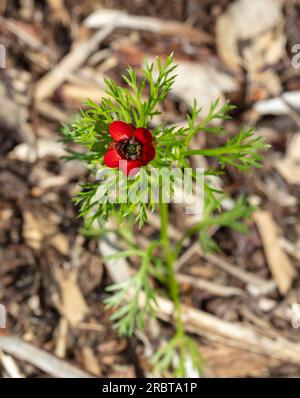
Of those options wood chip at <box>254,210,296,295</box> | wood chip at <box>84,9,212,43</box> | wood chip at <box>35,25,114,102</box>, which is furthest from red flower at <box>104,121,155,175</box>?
wood chip at <box>84,9,212,43</box>

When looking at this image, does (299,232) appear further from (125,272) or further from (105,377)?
(105,377)

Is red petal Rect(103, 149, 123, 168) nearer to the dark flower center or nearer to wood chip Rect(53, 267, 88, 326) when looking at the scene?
the dark flower center

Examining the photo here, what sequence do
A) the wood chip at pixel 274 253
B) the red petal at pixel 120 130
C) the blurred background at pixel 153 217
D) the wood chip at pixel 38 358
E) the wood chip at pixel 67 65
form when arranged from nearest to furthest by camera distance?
the red petal at pixel 120 130
the wood chip at pixel 38 358
the blurred background at pixel 153 217
the wood chip at pixel 274 253
the wood chip at pixel 67 65

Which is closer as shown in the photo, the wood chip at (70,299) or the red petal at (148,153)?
the red petal at (148,153)

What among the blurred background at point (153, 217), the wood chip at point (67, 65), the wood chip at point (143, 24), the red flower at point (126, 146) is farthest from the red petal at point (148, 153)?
the wood chip at point (143, 24)

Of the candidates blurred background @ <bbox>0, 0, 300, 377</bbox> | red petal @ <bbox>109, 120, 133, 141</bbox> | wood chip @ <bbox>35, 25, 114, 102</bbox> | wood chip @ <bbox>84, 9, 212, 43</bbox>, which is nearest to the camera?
A: red petal @ <bbox>109, 120, 133, 141</bbox>

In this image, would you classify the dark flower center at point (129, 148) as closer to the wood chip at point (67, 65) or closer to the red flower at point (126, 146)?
the red flower at point (126, 146)

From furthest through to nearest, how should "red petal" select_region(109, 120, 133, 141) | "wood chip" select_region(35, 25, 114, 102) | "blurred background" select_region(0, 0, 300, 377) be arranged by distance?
"wood chip" select_region(35, 25, 114, 102)
"blurred background" select_region(0, 0, 300, 377)
"red petal" select_region(109, 120, 133, 141)
